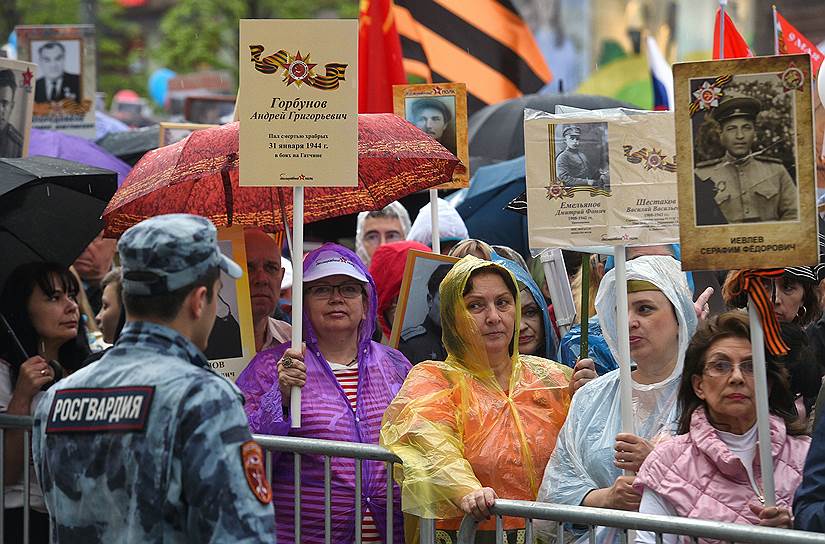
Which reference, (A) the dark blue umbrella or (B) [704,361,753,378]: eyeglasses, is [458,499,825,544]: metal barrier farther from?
(A) the dark blue umbrella

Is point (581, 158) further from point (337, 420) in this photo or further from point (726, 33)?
point (726, 33)

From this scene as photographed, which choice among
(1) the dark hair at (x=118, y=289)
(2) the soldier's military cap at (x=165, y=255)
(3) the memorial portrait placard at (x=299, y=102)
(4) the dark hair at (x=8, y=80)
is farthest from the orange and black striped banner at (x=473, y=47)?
(2) the soldier's military cap at (x=165, y=255)

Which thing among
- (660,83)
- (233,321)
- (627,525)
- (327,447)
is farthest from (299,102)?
(660,83)

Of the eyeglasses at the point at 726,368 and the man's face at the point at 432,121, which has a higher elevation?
the man's face at the point at 432,121

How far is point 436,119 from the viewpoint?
7.42m

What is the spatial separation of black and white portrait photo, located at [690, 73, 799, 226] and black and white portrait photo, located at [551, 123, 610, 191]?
2.77 ft

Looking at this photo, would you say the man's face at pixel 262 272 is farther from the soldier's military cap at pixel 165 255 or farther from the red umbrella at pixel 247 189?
the soldier's military cap at pixel 165 255

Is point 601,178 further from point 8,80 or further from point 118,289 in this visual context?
point 8,80

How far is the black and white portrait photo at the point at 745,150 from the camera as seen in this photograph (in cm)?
446

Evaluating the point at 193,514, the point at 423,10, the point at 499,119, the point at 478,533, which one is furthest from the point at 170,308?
the point at 423,10

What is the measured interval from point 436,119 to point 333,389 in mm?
2103

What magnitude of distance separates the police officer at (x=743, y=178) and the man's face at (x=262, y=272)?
2.62 metres

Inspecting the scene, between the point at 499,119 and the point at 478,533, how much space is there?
19.7 ft

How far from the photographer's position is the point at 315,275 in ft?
19.7
